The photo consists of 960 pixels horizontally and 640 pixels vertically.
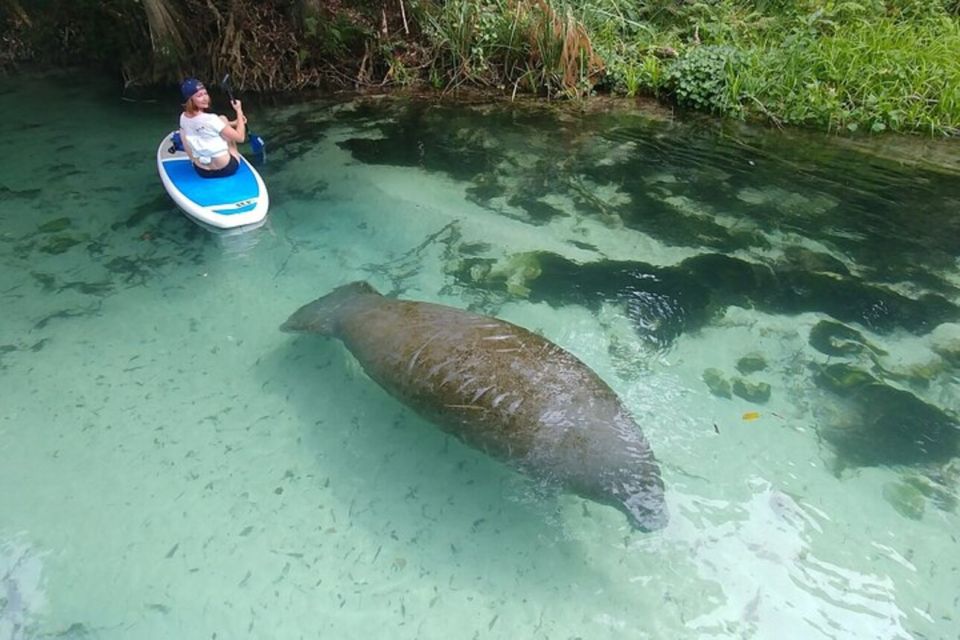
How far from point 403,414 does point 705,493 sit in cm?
202

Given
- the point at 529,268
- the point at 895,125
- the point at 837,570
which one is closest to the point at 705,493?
the point at 837,570

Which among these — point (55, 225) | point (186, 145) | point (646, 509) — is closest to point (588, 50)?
point (186, 145)

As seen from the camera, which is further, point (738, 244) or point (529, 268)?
point (738, 244)

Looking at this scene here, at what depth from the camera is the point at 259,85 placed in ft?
33.8

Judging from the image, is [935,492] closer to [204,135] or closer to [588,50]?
[204,135]

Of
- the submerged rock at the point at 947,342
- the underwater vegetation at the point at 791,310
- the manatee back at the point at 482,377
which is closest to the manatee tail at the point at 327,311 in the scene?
the manatee back at the point at 482,377

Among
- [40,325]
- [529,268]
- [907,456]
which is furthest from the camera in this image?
[529,268]

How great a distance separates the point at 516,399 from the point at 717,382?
6.43ft

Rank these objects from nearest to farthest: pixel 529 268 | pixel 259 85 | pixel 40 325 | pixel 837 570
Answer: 1. pixel 837 570
2. pixel 40 325
3. pixel 529 268
4. pixel 259 85

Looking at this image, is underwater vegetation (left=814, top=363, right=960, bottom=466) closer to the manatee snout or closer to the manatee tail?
the manatee snout

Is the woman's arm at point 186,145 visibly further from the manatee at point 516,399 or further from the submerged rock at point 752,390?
the submerged rock at point 752,390

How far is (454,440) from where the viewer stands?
4164 millimetres

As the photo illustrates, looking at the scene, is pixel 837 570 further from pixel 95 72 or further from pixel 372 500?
pixel 95 72

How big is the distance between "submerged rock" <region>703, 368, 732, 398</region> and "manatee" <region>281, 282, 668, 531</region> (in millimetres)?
1304
